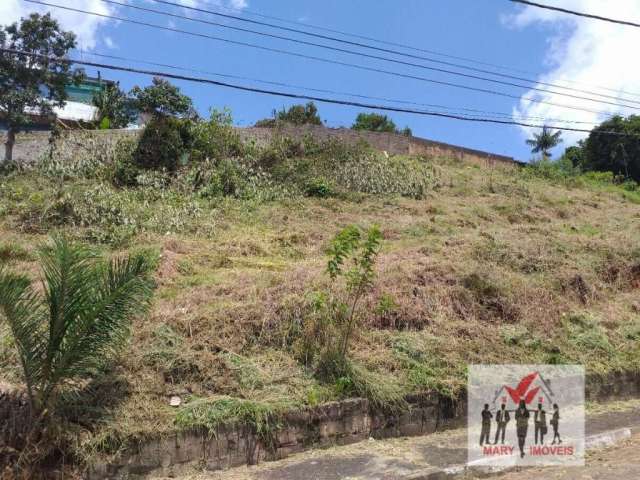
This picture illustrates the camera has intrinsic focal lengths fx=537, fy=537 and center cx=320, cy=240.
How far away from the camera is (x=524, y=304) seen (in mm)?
7582

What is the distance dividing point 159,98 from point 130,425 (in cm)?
1295

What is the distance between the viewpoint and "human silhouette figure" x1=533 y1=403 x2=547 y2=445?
5508 millimetres

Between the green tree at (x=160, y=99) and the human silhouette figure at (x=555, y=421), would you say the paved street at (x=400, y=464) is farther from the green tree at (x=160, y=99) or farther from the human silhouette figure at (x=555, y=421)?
the green tree at (x=160, y=99)

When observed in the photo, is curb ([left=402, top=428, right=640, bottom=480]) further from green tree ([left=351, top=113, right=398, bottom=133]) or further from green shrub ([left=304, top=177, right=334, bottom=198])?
green tree ([left=351, top=113, right=398, bottom=133])

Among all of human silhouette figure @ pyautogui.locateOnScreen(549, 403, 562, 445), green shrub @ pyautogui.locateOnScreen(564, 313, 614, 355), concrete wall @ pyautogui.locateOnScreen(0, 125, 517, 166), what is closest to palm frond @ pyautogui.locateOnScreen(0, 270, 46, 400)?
human silhouette figure @ pyautogui.locateOnScreen(549, 403, 562, 445)

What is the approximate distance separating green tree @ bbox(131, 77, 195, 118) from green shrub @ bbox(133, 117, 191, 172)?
0.99m

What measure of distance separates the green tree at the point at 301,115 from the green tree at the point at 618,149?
1588cm

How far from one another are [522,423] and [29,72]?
14.9 meters

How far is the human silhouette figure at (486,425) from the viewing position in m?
5.44

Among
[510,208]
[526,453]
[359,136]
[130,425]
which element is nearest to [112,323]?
[130,425]

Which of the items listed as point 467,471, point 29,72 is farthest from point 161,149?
point 467,471

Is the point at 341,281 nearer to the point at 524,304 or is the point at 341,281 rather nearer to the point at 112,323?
the point at 524,304

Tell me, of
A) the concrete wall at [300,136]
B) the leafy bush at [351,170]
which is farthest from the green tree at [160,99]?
the leafy bush at [351,170]

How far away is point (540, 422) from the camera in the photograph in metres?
5.79
